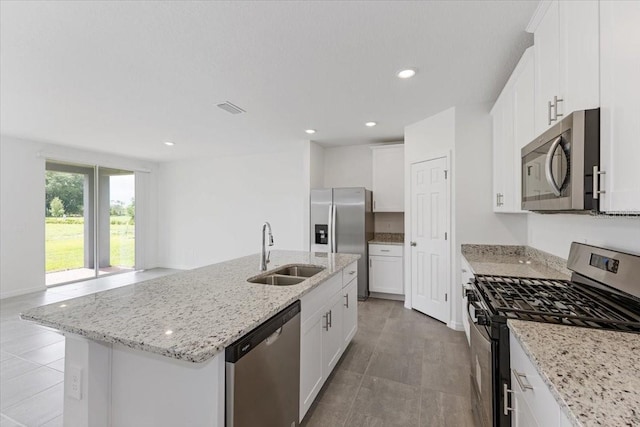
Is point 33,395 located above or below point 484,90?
below

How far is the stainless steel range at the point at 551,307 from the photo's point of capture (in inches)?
44.6

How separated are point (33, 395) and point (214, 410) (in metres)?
2.14

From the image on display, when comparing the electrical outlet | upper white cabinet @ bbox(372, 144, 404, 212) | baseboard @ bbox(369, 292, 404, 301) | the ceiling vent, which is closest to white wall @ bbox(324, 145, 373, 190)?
upper white cabinet @ bbox(372, 144, 404, 212)

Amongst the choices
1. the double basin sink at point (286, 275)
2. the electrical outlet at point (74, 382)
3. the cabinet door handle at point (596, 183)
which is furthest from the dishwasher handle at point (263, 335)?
the cabinet door handle at point (596, 183)

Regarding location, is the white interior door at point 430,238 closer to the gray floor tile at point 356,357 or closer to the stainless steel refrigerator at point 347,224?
the stainless steel refrigerator at point 347,224

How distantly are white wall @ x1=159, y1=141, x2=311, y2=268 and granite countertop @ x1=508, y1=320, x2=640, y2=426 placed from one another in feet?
14.6

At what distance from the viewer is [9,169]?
14.3 ft

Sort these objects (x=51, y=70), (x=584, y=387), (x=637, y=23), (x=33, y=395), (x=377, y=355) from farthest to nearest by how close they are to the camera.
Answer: (x=377, y=355), (x=51, y=70), (x=33, y=395), (x=637, y=23), (x=584, y=387)

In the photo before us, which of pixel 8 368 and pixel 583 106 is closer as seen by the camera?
pixel 583 106

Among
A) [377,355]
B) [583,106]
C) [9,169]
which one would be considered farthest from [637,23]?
[9,169]

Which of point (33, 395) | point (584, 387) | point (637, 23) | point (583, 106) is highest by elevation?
point (637, 23)

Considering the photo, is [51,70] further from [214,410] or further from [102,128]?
[214,410]

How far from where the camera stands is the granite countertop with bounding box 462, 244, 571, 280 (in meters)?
2.02

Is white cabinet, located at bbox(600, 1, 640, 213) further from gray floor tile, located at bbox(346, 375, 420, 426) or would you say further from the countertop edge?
gray floor tile, located at bbox(346, 375, 420, 426)
